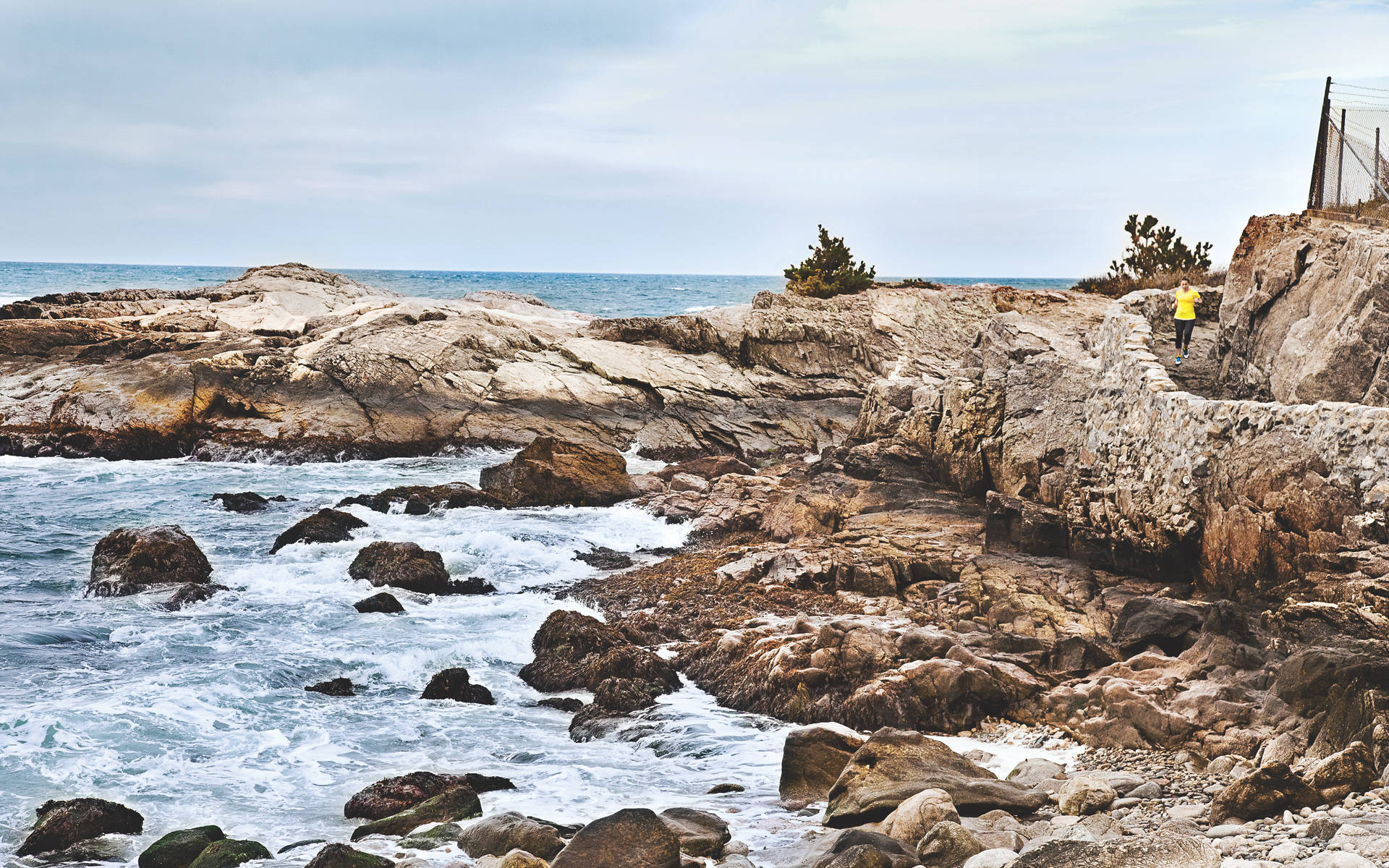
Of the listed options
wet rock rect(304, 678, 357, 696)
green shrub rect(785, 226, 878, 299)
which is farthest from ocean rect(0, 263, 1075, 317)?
wet rock rect(304, 678, 357, 696)

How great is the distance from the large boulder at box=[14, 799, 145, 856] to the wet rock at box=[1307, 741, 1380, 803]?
9.96 metres

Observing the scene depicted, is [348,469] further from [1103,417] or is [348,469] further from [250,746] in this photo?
[1103,417]

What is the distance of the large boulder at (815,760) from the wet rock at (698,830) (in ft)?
3.63

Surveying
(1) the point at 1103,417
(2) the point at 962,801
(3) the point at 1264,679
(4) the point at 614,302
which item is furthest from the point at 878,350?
(4) the point at 614,302

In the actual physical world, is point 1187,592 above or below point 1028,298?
below

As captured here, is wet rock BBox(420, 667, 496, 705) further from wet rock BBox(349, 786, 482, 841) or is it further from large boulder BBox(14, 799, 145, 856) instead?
large boulder BBox(14, 799, 145, 856)

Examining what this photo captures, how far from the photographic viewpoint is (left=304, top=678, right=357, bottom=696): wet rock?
13.1m

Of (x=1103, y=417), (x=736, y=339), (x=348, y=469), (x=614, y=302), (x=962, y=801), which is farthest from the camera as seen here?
(x=614, y=302)

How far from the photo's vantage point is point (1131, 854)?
5.92 m

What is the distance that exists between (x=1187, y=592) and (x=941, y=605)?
333cm

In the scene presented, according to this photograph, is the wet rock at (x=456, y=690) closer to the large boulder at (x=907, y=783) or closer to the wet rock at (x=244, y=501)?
the large boulder at (x=907, y=783)

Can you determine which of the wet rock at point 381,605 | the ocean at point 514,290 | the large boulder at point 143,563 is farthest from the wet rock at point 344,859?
the ocean at point 514,290

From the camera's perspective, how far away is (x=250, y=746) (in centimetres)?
1138

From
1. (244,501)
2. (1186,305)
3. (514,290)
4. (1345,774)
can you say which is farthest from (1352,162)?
(514,290)
